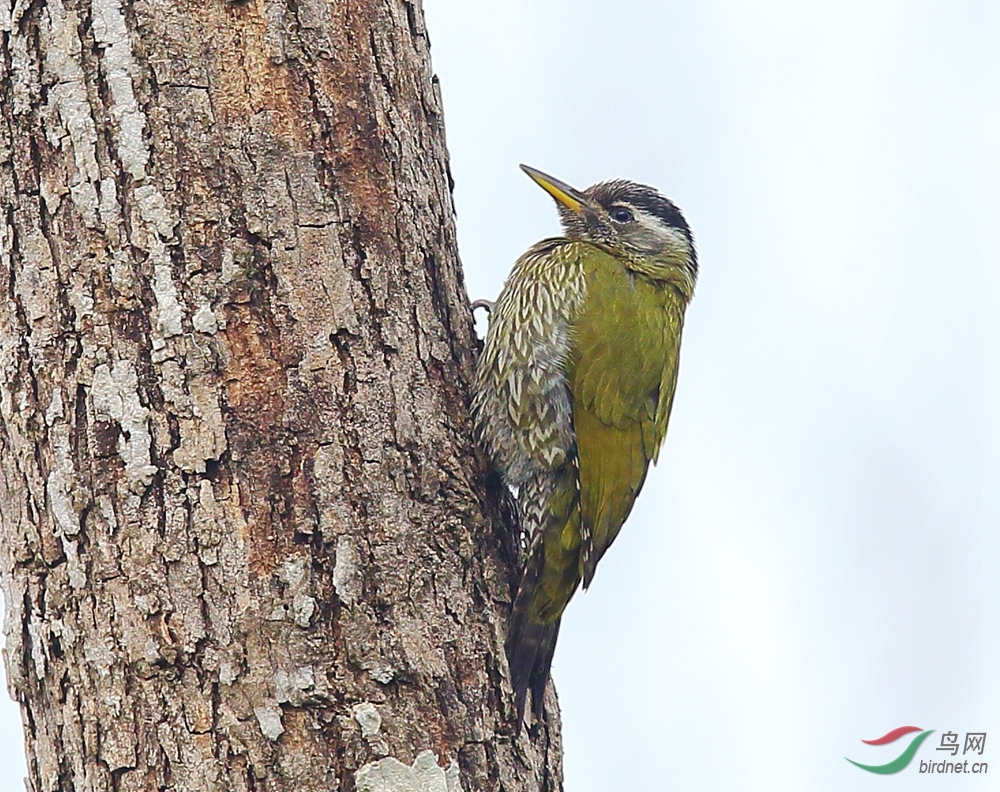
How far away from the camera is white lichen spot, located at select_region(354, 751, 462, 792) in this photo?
6.98 ft

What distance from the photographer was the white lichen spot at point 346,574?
7.29 ft

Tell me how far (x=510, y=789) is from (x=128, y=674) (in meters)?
0.77

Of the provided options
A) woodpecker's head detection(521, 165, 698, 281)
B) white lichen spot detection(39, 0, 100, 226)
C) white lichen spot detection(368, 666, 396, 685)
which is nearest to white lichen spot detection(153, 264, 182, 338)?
white lichen spot detection(39, 0, 100, 226)

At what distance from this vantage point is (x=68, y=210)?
2.28 meters

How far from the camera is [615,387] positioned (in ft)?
11.5

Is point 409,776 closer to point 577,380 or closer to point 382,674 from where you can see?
point 382,674

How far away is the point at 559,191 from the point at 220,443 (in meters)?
2.25

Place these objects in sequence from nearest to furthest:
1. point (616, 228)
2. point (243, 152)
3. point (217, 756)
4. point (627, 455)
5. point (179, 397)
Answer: point (217, 756) → point (179, 397) → point (243, 152) → point (627, 455) → point (616, 228)

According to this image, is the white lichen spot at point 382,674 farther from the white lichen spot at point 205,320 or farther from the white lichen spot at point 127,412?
the white lichen spot at point 205,320

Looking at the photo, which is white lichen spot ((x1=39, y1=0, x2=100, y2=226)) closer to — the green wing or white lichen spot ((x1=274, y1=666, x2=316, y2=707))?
white lichen spot ((x1=274, y1=666, x2=316, y2=707))

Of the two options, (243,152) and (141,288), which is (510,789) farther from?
(243,152)

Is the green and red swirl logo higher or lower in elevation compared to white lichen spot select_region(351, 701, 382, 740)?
lower

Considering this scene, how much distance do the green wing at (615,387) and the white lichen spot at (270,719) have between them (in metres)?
1.16

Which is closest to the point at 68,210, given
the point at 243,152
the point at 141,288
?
the point at 141,288
